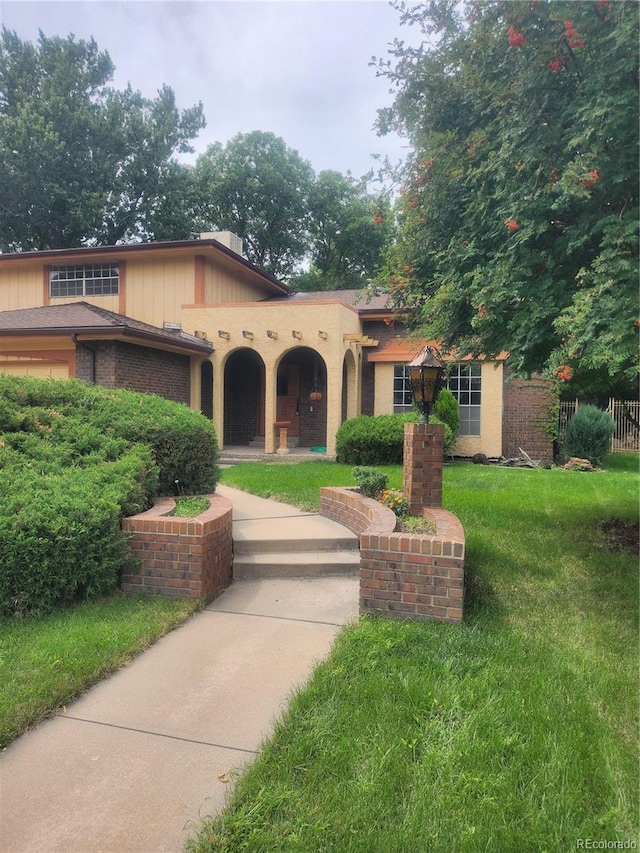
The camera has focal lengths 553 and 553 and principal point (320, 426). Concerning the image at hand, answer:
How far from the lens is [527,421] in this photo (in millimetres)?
13453

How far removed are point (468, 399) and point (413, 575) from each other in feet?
33.8

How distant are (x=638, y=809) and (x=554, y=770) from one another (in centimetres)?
31

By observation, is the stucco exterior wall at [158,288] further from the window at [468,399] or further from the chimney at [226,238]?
the window at [468,399]

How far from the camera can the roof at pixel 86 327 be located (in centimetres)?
1114

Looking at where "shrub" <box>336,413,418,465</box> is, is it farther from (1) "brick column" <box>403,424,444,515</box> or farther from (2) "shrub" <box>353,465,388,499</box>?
(1) "brick column" <box>403,424,444,515</box>

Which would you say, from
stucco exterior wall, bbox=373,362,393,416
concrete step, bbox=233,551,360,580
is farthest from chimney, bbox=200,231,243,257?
concrete step, bbox=233,551,360,580

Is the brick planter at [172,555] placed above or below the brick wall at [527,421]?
below

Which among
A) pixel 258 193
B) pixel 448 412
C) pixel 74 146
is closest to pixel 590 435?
pixel 448 412

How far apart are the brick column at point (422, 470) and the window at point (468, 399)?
861cm

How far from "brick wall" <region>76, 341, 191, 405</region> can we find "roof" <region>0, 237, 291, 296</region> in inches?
106

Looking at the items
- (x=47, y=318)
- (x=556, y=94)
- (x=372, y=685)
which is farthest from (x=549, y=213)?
(x=47, y=318)

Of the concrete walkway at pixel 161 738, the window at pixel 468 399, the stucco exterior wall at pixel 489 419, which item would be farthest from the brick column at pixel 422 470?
the window at pixel 468 399

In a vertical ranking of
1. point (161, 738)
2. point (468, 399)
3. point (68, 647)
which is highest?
point (468, 399)

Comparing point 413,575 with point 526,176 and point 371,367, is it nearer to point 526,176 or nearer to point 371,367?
point 526,176
